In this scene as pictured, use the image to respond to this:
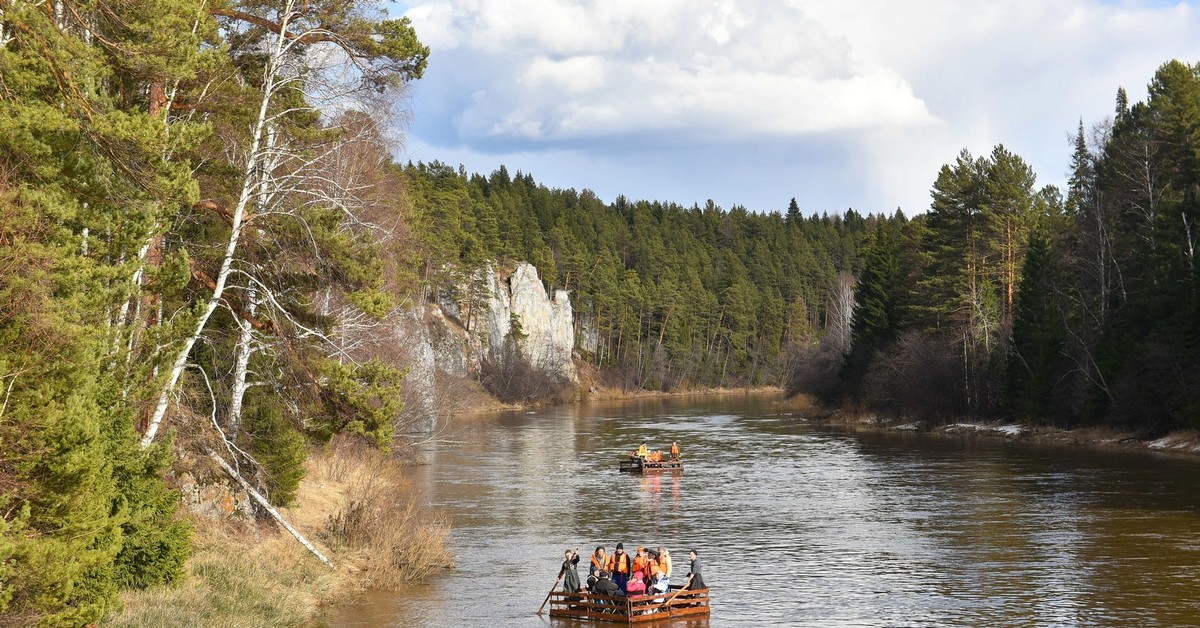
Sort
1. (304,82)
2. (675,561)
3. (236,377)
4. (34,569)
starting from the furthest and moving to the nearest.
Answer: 1. (675,561)
2. (236,377)
3. (304,82)
4. (34,569)

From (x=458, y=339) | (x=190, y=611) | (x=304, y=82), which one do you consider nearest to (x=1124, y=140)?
(x=304, y=82)

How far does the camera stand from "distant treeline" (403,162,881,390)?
134 m

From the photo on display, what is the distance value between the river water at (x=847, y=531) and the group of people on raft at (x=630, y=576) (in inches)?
40.2

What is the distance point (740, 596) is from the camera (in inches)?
973

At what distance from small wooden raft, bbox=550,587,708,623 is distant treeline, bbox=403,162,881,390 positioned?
88991 mm

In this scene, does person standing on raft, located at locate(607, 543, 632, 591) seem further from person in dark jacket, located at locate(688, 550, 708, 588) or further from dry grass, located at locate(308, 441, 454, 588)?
dry grass, located at locate(308, 441, 454, 588)

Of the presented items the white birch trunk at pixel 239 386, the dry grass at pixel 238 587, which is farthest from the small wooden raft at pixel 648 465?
the white birch trunk at pixel 239 386

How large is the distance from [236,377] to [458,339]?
82.8 metres

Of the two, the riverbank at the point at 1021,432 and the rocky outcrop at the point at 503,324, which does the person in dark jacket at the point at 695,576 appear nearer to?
the riverbank at the point at 1021,432

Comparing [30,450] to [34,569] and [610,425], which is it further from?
[610,425]

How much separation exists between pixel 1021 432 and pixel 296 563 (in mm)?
49470

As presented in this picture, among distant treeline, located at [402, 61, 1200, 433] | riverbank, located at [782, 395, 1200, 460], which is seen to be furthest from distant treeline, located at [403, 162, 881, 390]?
riverbank, located at [782, 395, 1200, 460]

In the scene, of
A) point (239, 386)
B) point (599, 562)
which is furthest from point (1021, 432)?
point (239, 386)

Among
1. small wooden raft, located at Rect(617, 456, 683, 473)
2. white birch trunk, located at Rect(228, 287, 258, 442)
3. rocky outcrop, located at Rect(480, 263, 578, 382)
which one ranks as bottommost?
small wooden raft, located at Rect(617, 456, 683, 473)
